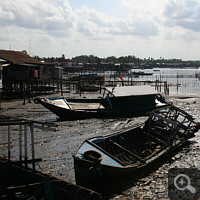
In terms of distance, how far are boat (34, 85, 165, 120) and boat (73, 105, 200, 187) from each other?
6977 mm

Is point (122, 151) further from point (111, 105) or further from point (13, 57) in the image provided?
point (13, 57)

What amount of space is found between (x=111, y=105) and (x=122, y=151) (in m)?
11.7

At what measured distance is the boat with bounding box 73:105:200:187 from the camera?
934cm

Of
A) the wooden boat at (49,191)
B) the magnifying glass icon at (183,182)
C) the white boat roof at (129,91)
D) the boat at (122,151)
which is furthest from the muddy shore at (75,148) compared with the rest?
the wooden boat at (49,191)

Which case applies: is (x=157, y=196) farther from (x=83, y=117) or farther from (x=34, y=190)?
(x=83, y=117)

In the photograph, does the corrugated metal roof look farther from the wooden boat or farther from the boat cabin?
the wooden boat

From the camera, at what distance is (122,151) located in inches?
467

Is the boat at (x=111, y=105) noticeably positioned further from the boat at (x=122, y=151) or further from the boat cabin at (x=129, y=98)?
the boat at (x=122, y=151)

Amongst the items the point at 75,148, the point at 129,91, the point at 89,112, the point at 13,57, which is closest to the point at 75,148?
the point at 75,148

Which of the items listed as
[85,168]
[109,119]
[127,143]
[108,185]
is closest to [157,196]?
[108,185]

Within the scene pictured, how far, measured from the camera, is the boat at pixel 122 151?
9.34m

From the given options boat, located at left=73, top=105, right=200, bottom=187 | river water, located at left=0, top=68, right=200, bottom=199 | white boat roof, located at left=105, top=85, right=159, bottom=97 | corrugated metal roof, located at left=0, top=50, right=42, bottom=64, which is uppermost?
corrugated metal roof, located at left=0, top=50, right=42, bottom=64

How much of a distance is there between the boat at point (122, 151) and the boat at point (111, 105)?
6.98 metres

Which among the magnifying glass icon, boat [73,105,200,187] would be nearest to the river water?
the magnifying glass icon
